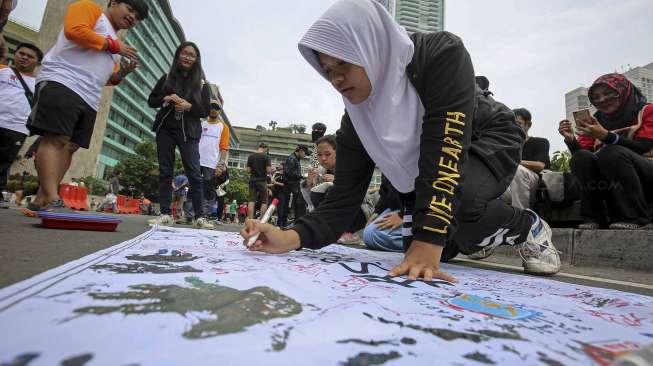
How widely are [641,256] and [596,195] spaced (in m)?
0.55

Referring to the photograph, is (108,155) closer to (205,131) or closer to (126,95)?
(126,95)

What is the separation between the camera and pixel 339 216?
5.00 ft

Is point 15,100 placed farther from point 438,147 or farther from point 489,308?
point 489,308

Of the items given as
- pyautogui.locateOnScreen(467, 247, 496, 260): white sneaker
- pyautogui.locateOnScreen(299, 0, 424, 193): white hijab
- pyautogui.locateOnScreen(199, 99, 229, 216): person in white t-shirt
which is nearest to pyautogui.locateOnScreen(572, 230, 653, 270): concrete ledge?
pyautogui.locateOnScreen(467, 247, 496, 260): white sneaker

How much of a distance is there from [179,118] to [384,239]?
1915 mm

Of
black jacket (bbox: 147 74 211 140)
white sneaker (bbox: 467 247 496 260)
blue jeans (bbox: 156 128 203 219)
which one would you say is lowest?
white sneaker (bbox: 467 247 496 260)

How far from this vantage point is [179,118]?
116 inches

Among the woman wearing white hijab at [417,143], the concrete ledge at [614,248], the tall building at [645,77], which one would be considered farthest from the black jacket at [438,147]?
the tall building at [645,77]

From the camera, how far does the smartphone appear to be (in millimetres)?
2430

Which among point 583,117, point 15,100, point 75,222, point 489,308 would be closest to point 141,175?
point 15,100

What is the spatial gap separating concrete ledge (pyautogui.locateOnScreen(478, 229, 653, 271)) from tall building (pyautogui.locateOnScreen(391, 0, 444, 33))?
13.0m

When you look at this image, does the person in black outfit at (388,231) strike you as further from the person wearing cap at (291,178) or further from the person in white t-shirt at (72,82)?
the person wearing cap at (291,178)

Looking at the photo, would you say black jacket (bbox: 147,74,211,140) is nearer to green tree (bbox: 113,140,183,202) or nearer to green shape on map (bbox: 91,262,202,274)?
green shape on map (bbox: 91,262,202,274)

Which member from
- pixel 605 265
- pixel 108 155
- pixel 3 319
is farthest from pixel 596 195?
pixel 108 155
